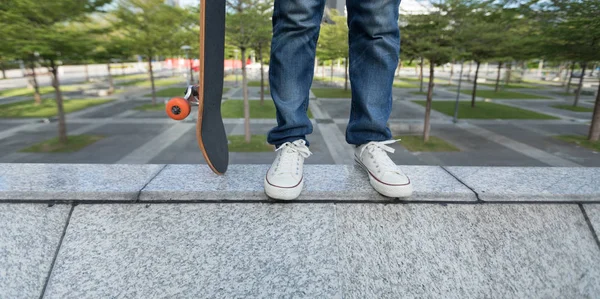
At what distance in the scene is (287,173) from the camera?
1593 millimetres

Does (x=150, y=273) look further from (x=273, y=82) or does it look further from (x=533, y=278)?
(x=533, y=278)

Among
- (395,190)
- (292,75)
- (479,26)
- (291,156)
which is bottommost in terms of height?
(395,190)

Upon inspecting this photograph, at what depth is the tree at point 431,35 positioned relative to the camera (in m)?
10.9

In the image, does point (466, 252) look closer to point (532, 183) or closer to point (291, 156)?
point (532, 183)

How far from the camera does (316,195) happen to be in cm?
159

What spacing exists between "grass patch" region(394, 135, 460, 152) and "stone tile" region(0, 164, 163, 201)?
1059 centimetres

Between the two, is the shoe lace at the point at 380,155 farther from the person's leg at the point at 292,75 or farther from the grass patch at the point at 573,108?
the grass patch at the point at 573,108

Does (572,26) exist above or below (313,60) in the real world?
above

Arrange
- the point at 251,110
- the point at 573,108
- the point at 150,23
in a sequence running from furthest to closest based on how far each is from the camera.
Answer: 1. the point at 573,108
2. the point at 251,110
3. the point at 150,23

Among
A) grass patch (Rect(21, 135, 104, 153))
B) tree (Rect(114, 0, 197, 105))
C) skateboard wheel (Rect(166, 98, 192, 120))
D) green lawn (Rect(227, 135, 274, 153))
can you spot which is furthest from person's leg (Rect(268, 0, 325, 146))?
tree (Rect(114, 0, 197, 105))

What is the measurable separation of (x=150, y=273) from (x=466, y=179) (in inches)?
66.0

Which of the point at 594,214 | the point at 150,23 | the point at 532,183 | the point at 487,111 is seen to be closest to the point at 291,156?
the point at 532,183

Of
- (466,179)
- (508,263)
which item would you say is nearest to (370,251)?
(508,263)

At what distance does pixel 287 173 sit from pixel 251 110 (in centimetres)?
1699
